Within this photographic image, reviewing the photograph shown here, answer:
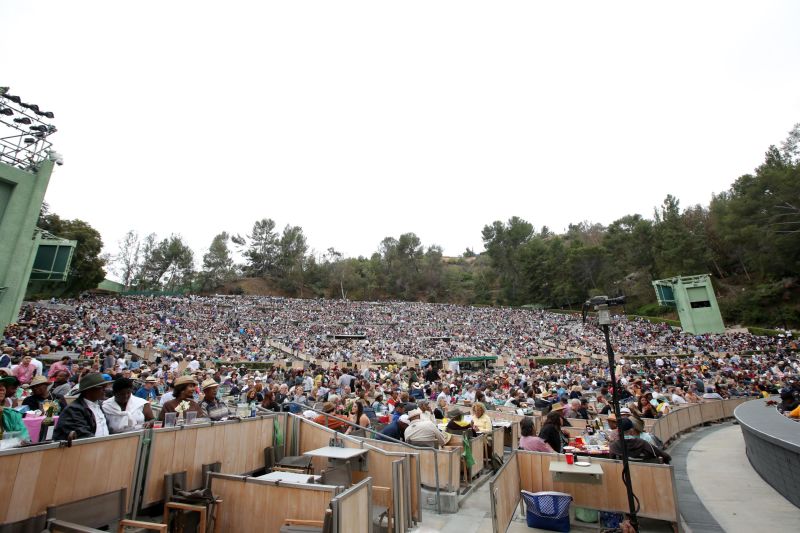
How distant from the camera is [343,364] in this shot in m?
23.0

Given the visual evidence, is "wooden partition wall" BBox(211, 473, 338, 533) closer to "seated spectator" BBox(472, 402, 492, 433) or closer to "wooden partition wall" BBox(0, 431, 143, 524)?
"wooden partition wall" BBox(0, 431, 143, 524)

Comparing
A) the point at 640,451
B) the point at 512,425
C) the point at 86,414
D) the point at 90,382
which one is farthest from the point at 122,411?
the point at 512,425

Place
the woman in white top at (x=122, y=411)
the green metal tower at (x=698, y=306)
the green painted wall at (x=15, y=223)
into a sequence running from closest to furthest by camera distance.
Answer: the woman in white top at (x=122, y=411) < the green painted wall at (x=15, y=223) < the green metal tower at (x=698, y=306)

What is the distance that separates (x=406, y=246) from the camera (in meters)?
72.9

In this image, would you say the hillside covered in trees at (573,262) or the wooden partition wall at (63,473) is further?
the hillside covered in trees at (573,262)

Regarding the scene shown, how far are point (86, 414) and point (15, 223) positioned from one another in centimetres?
1844

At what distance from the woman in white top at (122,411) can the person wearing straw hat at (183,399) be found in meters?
0.72

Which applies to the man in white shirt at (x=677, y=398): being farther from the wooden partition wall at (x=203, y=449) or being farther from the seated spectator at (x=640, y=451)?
the wooden partition wall at (x=203, y=449)

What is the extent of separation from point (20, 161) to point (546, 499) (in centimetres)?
2207

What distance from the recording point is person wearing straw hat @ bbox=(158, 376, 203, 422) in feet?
16.2

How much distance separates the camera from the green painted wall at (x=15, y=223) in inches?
644

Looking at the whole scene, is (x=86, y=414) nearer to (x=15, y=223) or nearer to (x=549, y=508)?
(x=549, y=508)

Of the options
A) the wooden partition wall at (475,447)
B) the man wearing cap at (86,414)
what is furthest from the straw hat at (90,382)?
the wooden partition wall at (475,447)

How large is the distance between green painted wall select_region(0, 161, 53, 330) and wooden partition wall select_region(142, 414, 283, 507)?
17892 mm
